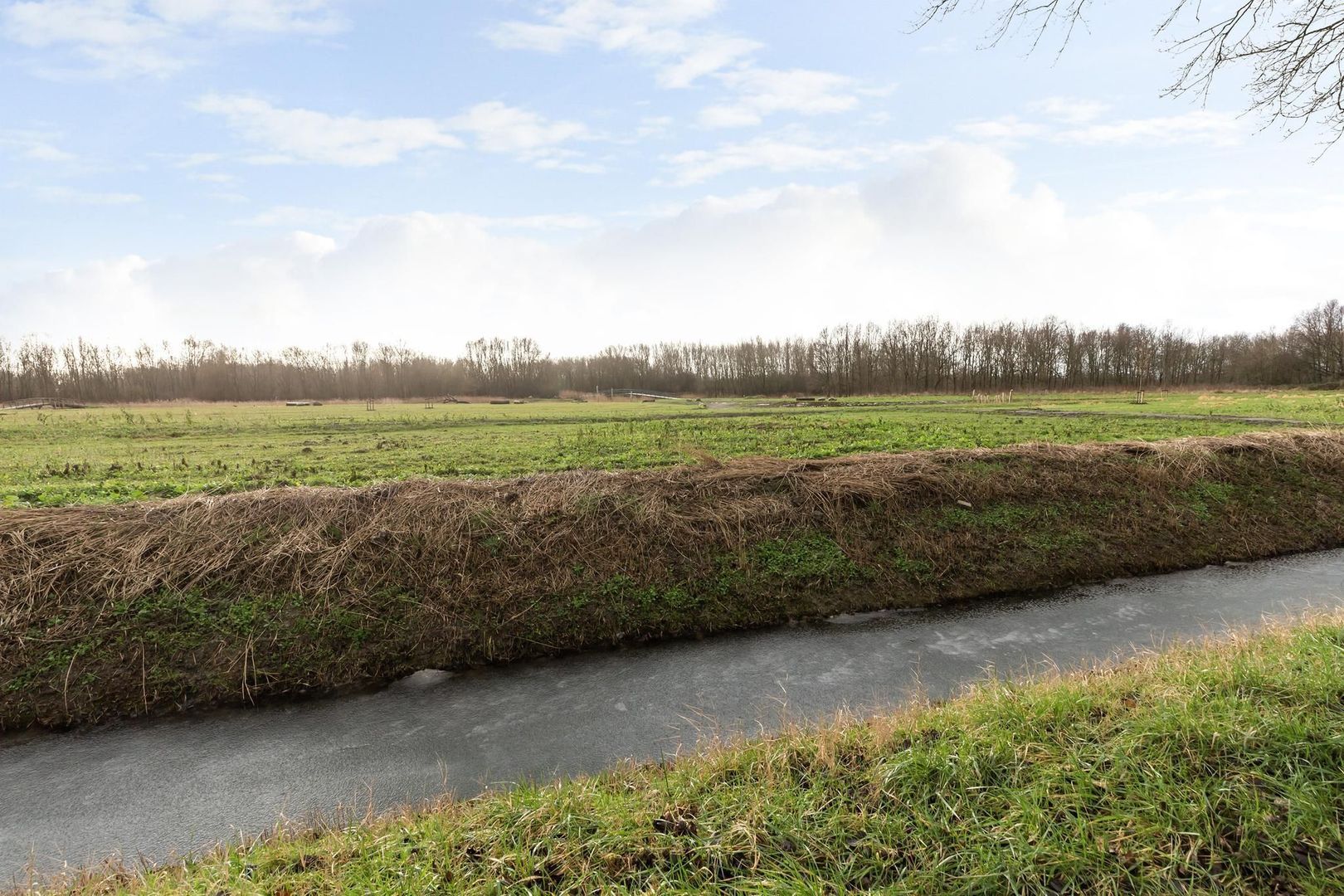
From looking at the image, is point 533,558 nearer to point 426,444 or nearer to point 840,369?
point 426,444

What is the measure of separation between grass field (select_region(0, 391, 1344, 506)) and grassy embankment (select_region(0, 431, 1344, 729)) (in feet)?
10.7

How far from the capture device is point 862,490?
44.7ft

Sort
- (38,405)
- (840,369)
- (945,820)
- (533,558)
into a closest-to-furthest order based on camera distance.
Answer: (945,820), (533,558), (38,405), (840,369)

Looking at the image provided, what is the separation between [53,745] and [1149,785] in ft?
37.5

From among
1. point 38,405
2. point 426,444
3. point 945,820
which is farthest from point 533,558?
point 38,405

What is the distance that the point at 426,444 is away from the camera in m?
24.5

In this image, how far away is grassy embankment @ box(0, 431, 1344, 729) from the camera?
8945mm

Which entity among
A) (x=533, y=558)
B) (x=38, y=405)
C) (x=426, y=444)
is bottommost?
(x=533, y=558)

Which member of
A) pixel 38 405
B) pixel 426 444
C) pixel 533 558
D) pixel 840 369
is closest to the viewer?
pixel 533 558

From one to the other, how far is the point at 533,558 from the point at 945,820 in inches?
332

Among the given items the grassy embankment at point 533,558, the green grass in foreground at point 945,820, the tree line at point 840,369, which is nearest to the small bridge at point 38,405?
the tree line at point 840,369

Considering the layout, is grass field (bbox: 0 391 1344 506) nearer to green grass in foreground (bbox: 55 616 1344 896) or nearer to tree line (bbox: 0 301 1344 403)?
green grass in foreground (bbox: 55 616 1344 896)

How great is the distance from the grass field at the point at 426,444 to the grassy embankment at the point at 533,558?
10.7ft

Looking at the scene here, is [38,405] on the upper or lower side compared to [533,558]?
upper
